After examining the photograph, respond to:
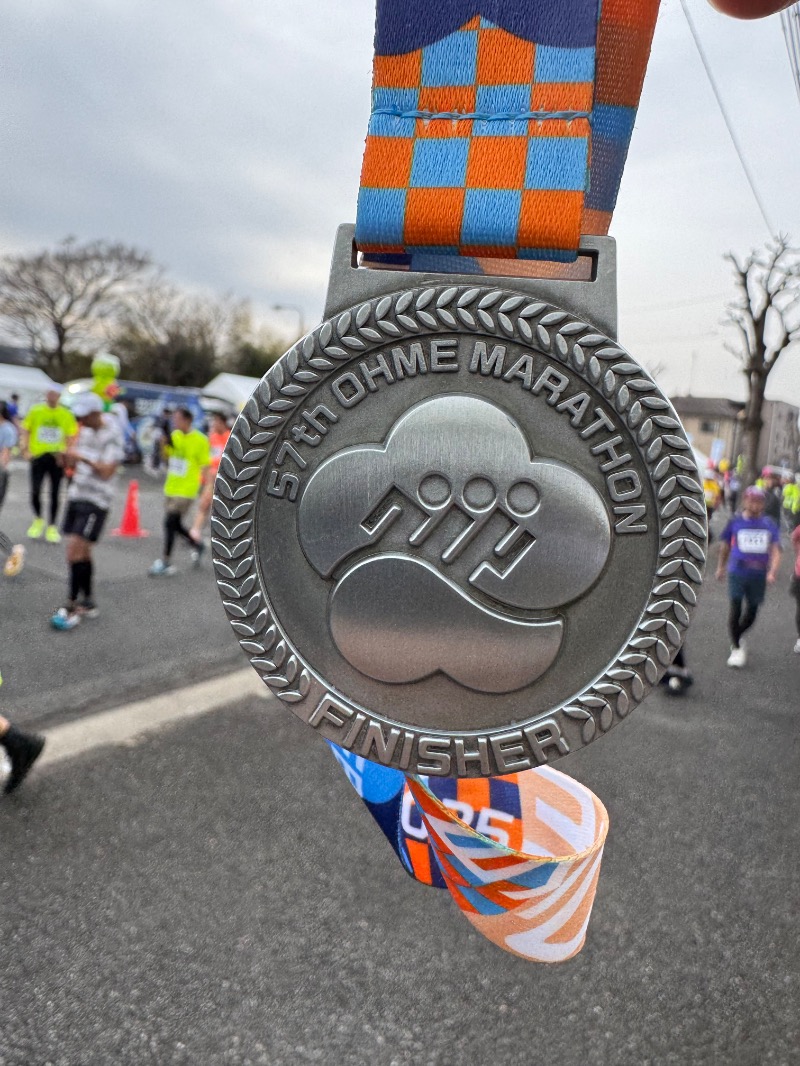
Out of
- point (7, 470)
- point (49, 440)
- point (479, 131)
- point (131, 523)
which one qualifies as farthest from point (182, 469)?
point (479, 131)

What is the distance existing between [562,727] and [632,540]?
0.15m

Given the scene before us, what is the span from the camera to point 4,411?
9.14 meters

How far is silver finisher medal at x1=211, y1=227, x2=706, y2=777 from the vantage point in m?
0.61

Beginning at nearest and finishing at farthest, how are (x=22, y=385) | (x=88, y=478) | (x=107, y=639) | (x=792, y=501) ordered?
(x=107, y=639)
(x=88, y=478)
(x=792, y=501)
(x=22, y=385)

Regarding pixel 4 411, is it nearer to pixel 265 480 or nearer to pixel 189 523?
pixel 189 523

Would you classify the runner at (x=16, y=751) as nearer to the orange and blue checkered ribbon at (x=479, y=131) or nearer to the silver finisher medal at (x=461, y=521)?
the silver finisher medal at (x=461, y=521)

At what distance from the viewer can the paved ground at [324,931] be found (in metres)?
2.37

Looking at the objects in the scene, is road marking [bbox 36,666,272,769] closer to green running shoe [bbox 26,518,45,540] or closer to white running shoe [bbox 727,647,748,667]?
white running shoe [bbox 727,647,748,667]

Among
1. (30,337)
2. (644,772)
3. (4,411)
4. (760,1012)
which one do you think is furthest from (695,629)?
(30,337)

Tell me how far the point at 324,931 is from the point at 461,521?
2592 mm

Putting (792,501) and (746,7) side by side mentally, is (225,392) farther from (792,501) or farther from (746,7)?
(746,7)

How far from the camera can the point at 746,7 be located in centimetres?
88

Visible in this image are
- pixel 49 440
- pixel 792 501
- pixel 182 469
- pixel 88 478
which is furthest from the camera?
pixel 792 501

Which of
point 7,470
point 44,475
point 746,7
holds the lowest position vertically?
point 44,475
